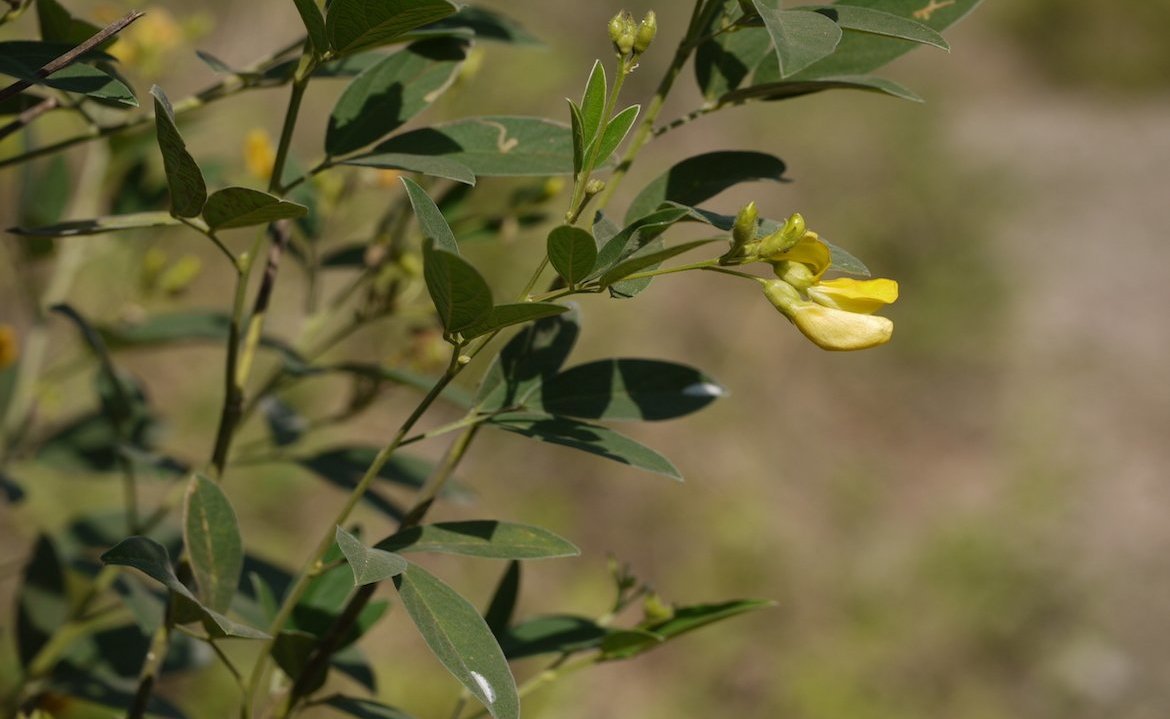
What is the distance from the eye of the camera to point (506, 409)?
537mm

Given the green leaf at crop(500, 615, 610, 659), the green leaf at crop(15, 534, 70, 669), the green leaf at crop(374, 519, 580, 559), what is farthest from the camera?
the green leaf at crop(15, 534, 70, 669)

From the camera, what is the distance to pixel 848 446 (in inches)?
136

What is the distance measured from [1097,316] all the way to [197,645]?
4248 millimetres

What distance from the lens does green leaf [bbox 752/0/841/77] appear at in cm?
38

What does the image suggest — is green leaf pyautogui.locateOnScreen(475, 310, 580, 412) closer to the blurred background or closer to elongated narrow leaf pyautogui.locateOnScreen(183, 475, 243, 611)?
elongated narrow leaf pyautogui.locateOnScreen(183, 475, 243, 611)

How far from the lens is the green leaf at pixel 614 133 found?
444 millimetres

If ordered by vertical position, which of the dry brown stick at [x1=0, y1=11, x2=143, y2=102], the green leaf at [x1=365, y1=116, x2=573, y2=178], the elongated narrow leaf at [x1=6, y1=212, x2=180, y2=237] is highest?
the dry brown stick at [x1=0, y1=11, x2=143, y2=102]

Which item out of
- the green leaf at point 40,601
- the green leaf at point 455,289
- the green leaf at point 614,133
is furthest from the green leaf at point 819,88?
the green leaf at point 40,601

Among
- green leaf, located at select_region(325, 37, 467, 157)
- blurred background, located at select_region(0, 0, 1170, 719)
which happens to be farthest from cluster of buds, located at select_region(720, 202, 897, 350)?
blurred background, located at select_region(0, 0, 1170, 719)

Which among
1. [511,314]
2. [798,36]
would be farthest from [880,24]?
[511,314]

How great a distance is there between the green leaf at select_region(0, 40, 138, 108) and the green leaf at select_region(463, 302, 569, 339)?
0.19m

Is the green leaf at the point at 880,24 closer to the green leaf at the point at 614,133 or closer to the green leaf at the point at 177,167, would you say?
the green leaf at the point at 614,133

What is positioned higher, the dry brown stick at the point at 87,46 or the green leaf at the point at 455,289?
the dry brown stick at the point at 87,46

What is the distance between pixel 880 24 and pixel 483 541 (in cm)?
29
